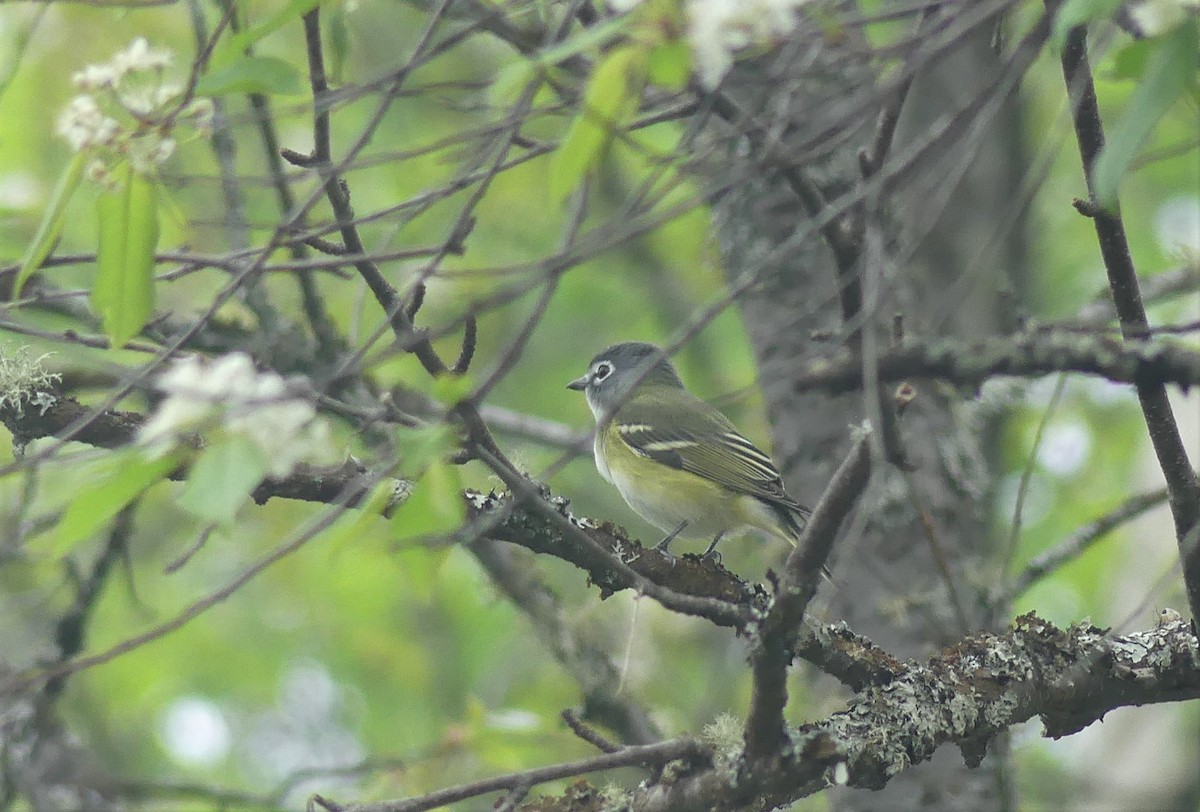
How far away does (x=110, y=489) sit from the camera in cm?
189

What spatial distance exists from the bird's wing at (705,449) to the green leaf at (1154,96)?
323 centimetres

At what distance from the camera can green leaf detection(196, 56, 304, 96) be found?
2279 mm

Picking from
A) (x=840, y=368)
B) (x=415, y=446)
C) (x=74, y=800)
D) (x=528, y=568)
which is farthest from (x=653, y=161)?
(x=74, y=800)

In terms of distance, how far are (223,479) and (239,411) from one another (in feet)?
0.36

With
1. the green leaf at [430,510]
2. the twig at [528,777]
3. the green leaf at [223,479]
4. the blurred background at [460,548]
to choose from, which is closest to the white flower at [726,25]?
the green leaf at [430,510]

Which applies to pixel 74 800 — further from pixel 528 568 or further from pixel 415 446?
pixel 415 446

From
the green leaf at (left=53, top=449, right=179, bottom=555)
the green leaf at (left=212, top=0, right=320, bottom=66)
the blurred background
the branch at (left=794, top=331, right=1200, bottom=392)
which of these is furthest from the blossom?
the blurred background

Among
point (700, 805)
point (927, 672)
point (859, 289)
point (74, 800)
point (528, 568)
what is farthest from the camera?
point (528, 568)

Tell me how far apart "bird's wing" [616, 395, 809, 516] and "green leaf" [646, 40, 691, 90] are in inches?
135

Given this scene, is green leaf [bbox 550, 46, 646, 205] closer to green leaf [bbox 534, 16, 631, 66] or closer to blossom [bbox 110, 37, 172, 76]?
green leaf [bbox 534, 16, 631, 66]

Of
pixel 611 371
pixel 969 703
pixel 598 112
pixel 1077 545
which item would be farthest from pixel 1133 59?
pixel 611 371

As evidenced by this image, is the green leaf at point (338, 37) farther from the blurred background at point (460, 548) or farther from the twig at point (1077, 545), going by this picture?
the blurred background at point (460, 548)

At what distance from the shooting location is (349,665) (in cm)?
1023

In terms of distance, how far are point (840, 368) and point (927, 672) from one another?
1484 mm
